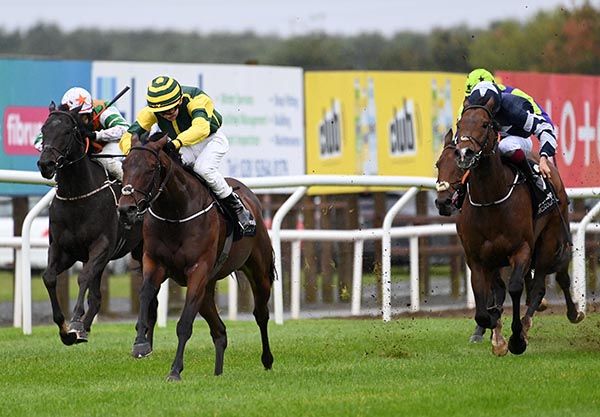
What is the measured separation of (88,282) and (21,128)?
538 cm

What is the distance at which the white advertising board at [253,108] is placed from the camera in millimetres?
16422

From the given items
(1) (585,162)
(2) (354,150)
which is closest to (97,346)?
(2) (354,150)

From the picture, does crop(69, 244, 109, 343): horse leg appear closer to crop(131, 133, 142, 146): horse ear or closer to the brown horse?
crop(131, 133, 142, 146): horse ear

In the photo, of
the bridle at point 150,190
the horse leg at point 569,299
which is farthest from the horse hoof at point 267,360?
the horse leg at point 569,299

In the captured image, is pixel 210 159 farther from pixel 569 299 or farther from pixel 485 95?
pixel 569 299

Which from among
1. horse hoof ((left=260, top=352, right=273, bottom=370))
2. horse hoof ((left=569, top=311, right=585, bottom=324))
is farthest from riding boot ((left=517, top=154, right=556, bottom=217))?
horse hoof ((left=260, top=352, right=273, bottom=370))

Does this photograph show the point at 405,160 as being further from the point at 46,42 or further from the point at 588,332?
the point at 46,42

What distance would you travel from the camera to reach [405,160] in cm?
1823

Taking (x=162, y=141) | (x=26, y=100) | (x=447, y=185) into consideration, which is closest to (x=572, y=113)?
(x=26, y=100)

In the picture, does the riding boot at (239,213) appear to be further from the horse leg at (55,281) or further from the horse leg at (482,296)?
the horse leg at (482,296)

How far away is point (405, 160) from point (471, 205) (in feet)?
27.2

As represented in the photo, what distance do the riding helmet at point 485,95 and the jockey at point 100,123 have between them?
266 centimetres

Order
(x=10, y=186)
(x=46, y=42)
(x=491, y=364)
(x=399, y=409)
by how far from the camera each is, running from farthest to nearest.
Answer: (x=46, y=42)
(x=10, y=186)
(x=491, y=364)
(x=399, y=409)

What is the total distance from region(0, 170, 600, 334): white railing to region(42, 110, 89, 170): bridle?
1.04 m
